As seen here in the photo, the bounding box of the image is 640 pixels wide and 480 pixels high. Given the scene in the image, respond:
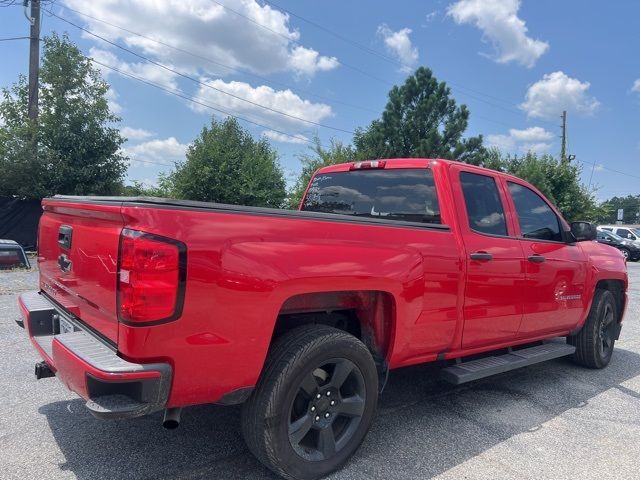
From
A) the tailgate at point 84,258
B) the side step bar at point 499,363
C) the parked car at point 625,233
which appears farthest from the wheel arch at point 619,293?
the parked car at point 625,233

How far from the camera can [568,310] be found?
4.80 meters

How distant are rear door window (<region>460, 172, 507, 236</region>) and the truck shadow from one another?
1.49 metres

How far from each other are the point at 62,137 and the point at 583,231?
15474mm

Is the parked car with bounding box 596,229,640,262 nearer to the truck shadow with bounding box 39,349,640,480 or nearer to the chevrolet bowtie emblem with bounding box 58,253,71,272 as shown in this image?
the truck shadow with bounding box 39,349,640,480

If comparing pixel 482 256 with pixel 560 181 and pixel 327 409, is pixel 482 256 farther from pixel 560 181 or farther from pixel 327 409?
pixel 560 181

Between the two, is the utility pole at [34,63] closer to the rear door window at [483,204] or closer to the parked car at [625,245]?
the rear door window at [483,204]

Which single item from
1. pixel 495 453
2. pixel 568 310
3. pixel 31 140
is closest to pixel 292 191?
pixel 31 140

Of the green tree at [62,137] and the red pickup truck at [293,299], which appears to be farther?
the green tree at [62,137]

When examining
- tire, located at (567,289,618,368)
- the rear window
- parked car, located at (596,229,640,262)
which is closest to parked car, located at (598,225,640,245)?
parked car, located at (596,229,640,262)

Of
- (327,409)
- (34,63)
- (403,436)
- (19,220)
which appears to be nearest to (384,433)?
(403,436)

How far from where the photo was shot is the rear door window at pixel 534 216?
4.45m

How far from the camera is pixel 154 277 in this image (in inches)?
86.0

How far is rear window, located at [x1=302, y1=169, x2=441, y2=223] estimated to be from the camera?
12.8 feet

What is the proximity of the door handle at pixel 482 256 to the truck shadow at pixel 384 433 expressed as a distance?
126 cm
